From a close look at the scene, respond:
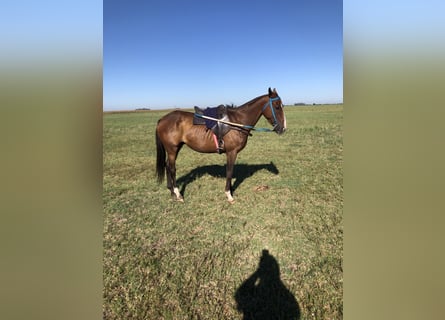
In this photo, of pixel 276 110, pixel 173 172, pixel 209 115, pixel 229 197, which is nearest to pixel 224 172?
pixel 229 197

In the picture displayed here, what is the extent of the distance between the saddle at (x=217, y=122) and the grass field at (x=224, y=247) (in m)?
1.57

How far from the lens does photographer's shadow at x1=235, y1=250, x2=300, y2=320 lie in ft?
9.02

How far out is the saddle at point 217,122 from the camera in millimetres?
5430

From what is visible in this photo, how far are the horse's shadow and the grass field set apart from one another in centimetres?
10

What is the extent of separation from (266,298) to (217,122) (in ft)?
12.0

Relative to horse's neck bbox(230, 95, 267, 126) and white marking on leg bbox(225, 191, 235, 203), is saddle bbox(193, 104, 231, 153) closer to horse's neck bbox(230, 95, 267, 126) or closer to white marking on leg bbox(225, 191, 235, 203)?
horse's neck bbox(230, 95, 267, 126)

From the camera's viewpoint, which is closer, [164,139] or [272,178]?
[164,139]

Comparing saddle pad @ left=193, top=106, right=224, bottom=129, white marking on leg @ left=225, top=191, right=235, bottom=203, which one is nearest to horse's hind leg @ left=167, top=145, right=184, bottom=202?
saddle pad @ left=193, top=106, right=224, bottom=129
